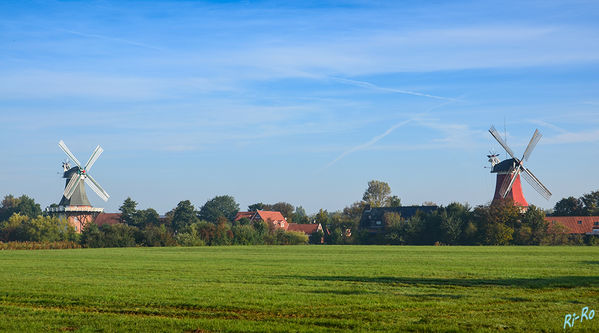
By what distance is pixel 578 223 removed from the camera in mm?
109625

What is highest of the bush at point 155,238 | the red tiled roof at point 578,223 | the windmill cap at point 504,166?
the windmill cap at point 504,166

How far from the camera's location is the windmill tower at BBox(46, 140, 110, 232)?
12456 centimetres

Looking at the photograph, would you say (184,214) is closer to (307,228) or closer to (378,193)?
(307,228)

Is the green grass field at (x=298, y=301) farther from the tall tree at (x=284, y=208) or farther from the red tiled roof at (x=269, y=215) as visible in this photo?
the tall tree at (x=284, y=208)

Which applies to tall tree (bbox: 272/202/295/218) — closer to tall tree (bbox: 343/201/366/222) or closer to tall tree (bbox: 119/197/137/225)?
tall tree (bbox: 343/201/366/222)

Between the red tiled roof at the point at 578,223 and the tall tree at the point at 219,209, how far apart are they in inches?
3201

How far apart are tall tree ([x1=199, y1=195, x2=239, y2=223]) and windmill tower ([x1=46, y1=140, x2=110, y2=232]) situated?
126 feet

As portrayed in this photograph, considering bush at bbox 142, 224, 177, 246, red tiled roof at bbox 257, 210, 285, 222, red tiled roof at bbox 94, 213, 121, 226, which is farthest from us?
red tiled roof at bbox 257, 210, 285, 222

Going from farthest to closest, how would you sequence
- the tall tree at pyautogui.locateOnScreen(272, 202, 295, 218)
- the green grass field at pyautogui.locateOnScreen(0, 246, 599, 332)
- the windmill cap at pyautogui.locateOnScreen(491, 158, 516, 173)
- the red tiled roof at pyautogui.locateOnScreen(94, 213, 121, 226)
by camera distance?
the tall tree at pyautogui.locateOnScreen(272, 202, 295, 218), the red tiled roof at pyautogui.locateOnScreen(94, 213, 121, 226), the windmill cap at pyautogui.locateOnScreen(491, 158, 516, 173), the green grass field at pyautogui.locateOnScreen(0, 246, 599, 332)

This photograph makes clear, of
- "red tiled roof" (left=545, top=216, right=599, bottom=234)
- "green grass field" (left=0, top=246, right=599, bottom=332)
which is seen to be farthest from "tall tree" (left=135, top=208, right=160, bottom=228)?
"green grass field" (left=0, top=246, right=599, bottom=332)

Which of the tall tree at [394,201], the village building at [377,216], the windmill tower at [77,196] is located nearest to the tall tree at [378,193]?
the tall tree at [394,201]

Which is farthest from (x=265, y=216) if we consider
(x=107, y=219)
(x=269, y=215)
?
(x=107, y=219)

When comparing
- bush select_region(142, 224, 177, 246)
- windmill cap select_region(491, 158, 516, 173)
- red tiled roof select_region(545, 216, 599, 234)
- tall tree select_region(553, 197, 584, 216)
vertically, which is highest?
windmill cap select_region(491, 158, 516, 173)

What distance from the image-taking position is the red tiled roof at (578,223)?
108 metres
